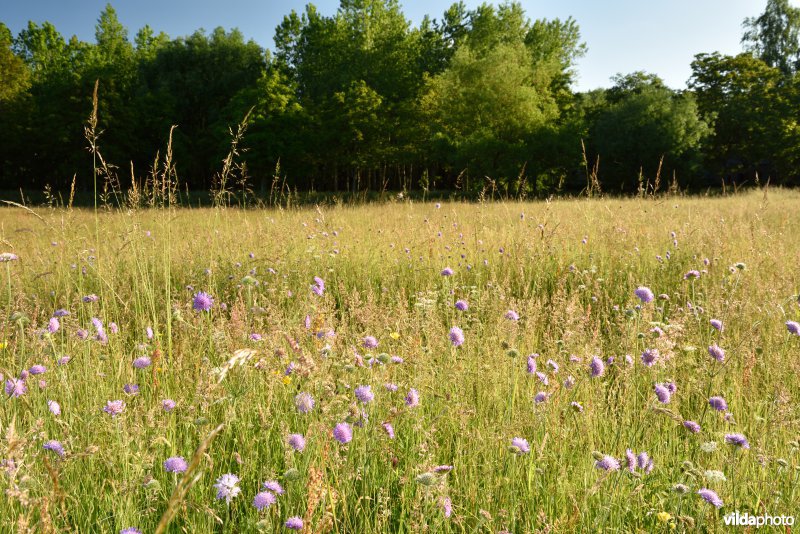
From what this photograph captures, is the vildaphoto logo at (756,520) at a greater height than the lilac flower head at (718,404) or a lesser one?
lesser

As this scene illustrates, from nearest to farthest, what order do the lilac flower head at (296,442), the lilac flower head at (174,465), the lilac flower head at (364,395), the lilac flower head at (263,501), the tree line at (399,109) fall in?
the lilac flower head at (263,501) < the lilac flower head at (174,465) < the lilac flower head at (296,442) < the lilac flower head at (364,395) < the tree line at (399,109)

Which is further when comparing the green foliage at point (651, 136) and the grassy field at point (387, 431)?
the green foliage at point (651, 136)

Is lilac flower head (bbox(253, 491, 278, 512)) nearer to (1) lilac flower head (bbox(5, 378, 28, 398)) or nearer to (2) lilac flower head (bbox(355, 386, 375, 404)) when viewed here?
(2) lilac flower head (bbox(355, 386, 375, 404))

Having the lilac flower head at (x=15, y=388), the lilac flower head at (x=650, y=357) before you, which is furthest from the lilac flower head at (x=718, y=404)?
the lilac flower head at (x=15, y=388)

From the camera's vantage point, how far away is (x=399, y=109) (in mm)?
34344

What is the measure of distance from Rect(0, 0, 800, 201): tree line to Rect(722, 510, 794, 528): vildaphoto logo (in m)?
22.5

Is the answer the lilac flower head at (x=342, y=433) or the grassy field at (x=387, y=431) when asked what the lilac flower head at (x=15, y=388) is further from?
the lilac flower head at (x=342, y=433)

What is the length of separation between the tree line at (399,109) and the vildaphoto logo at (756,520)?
2250cm

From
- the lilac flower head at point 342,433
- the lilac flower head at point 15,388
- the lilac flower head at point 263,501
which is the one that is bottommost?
the lilac flower head at point 263,501

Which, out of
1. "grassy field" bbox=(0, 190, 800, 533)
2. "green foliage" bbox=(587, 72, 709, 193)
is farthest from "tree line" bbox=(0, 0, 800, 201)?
"grassy field" bbox=(0, 190, 800, 533)

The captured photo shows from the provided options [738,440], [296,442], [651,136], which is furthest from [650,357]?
[651,136]

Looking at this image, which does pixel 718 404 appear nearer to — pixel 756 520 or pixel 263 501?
pixel 756 520

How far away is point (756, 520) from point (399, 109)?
34.9 m

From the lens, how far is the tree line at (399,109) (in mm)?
27172
